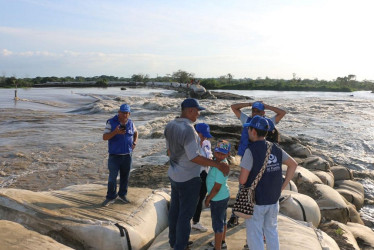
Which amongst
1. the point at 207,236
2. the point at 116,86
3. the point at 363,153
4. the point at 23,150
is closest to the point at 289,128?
the point at 363,153

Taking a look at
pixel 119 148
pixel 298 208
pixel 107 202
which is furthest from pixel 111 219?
pixel 298 208

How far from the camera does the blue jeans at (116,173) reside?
4562mm

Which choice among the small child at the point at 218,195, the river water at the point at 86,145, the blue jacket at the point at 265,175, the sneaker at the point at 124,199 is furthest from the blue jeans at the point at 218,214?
the river water at the point at 86,145

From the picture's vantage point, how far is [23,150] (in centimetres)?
1198

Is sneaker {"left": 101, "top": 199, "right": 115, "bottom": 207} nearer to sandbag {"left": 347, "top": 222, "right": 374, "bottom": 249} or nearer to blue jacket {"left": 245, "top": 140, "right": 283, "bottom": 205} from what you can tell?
blue jacket {"left": 245, "top": 140, "right": 283, "bottom": 205}

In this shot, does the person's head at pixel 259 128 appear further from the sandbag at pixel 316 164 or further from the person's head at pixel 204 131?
the sandbag at pixel 316 164

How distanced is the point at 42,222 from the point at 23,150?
9.46 metres

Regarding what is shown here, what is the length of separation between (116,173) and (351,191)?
6.07m

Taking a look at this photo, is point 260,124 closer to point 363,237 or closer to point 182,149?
point 182,149

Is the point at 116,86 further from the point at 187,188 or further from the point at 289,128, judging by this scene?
the point at 187,188

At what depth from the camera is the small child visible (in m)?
3.38

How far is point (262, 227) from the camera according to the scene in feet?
10.1

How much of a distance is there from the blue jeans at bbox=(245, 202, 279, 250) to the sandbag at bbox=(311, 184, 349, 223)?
10.0 ft

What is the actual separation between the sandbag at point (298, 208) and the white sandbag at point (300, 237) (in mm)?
394
